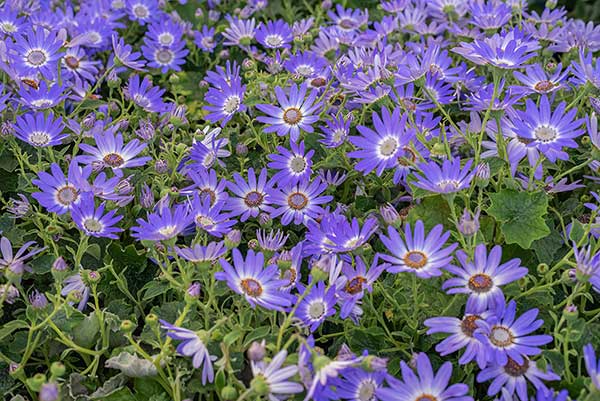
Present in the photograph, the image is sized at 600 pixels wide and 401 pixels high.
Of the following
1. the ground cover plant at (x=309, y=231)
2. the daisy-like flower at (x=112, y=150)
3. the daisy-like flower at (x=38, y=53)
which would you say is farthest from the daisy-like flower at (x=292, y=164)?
the daisy-like flower at (x=38, y=53)

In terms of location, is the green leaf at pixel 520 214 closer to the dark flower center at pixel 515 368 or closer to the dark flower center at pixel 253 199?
the dark flower center at pixel 515 368

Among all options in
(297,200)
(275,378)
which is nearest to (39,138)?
(297,200)

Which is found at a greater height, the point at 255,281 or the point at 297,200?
the point at 297,200

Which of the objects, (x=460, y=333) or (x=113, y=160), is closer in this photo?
(x=460, y=333)

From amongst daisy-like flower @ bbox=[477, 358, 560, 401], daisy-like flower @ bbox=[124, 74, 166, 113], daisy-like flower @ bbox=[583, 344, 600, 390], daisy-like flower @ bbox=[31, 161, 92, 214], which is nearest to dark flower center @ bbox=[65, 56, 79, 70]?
daisy-like flower @ bbox=[124, 74, 166, 113]

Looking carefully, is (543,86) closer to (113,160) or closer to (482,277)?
(482,277)

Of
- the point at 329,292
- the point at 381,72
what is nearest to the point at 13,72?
the point at 381,72
